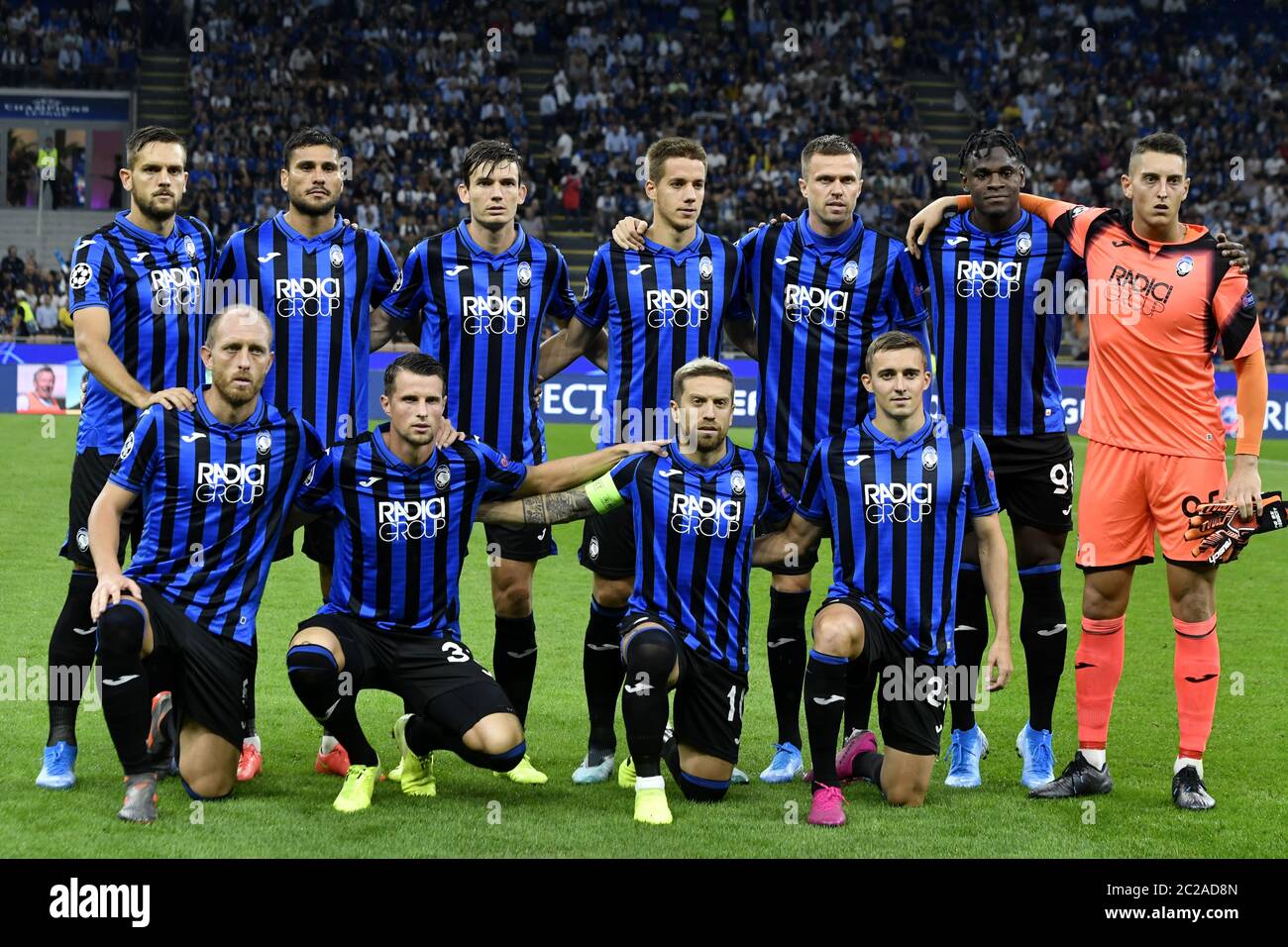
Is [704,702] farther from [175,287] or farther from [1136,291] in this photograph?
[175,287]

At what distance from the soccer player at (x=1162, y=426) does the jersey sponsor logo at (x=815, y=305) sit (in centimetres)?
90

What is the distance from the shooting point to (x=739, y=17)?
30.1 meters

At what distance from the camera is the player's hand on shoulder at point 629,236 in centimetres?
589

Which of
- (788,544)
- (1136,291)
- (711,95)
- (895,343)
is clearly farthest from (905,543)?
(711,95)

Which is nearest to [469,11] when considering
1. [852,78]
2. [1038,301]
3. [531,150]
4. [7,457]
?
[531,150]

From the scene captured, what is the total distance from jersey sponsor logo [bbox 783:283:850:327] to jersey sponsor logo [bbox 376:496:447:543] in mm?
1563

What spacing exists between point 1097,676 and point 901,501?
41.4 inches

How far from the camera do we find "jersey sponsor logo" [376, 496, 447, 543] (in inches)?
207

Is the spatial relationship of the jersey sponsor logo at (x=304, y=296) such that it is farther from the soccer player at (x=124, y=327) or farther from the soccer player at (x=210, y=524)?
the soccer player at (x=210, y=524)

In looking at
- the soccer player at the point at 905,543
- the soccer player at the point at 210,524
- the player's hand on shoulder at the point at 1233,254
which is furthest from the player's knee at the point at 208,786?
the player's hand on shoulder at the point at 1233,254

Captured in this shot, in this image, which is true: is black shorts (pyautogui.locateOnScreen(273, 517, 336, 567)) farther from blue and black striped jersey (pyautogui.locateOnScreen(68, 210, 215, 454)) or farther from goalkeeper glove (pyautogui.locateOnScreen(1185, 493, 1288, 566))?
goalkeeper glove (pyautogui.locateOnScreen(1185, 493, 1288, 566))

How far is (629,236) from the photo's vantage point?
19.4 feet

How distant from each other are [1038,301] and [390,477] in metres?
2.49

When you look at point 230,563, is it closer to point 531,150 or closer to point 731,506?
point 731,506
